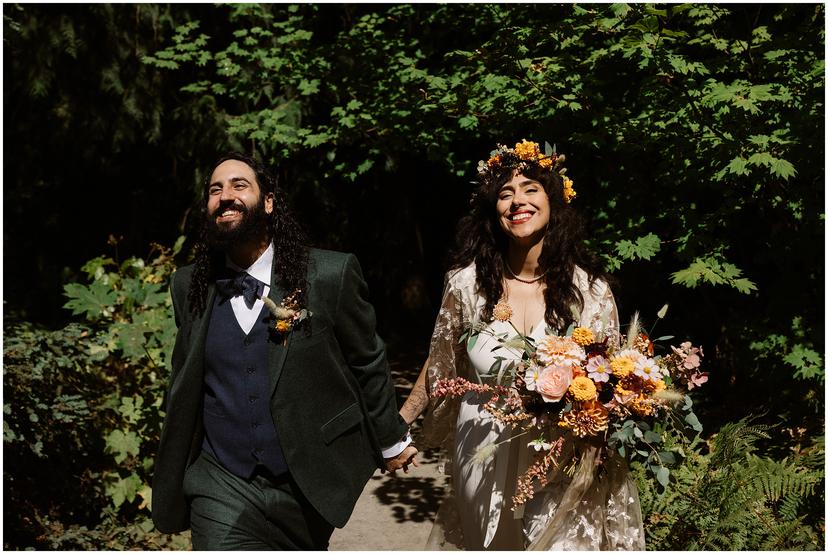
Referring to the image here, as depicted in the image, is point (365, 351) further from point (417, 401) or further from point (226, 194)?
point (226, 194)

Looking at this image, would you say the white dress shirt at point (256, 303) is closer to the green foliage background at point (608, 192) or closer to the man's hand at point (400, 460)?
the man's hand at point (400, 460)

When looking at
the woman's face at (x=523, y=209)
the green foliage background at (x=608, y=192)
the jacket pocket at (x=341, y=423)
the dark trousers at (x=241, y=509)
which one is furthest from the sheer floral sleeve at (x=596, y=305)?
the dark trousers at (x=241, y=509)

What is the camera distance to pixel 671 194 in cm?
511

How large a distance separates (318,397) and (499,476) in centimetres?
93

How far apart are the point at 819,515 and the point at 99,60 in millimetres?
8536

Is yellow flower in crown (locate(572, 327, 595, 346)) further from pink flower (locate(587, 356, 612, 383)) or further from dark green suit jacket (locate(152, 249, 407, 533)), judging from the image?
dark green suit jacket (locate(152, 249, 407, 533))

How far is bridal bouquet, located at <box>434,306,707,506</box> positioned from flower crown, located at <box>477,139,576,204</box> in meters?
0.94

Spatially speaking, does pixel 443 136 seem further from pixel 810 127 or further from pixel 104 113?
pixel 104 113

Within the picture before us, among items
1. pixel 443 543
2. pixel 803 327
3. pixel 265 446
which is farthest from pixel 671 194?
pixel 265 446

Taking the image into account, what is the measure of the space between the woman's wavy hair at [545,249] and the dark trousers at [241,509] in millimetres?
1194

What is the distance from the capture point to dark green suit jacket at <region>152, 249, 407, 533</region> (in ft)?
9.89

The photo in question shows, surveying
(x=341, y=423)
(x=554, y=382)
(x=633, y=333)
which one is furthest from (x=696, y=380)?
(x=341, y=423)

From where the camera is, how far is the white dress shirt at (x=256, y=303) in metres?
3.09

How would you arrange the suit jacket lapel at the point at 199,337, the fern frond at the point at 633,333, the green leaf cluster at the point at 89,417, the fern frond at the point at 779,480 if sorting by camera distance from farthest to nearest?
1. the green leaf cluster at the point at 89,417
2. the fern frond at the point at 779,480
3. the suit jacket lapel at the point at 199,337
4. the fern frond at the point at 633,333
